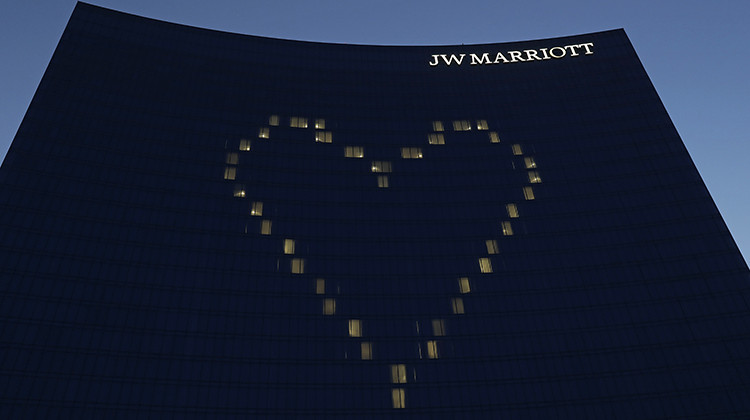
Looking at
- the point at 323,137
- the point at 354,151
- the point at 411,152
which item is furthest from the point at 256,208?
the point at 411,152

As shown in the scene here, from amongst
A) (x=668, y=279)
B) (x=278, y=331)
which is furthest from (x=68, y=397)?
(x=668, y=279)

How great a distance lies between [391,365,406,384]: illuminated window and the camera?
239ft

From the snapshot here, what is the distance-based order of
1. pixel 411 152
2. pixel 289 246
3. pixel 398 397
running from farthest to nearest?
pixel 411 152
pixel 289 246
pixel 398 397

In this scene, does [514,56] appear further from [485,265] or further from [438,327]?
[438,327]

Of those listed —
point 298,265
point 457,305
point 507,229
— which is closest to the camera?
point 457,305

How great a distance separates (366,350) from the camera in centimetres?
7538

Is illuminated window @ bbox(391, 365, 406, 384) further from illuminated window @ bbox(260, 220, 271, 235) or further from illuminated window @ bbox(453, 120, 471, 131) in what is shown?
illuminated window @ bbox(453, 120, 471, 131)

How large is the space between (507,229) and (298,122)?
1763 inches

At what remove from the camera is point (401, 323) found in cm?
7819

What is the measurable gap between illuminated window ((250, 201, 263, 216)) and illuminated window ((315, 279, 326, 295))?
52.7 ft

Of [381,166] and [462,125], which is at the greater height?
[462,125]

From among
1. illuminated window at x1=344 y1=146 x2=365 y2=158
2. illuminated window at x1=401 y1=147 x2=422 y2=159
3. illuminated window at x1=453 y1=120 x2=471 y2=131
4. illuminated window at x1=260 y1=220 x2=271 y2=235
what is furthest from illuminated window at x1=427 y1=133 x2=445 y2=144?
illuminated window at x1=260 y1=220 x2=271 y2=235

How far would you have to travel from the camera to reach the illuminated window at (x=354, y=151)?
98.3 meters

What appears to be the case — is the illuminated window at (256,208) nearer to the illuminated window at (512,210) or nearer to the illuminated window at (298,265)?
the illuminated window at (298,265)
